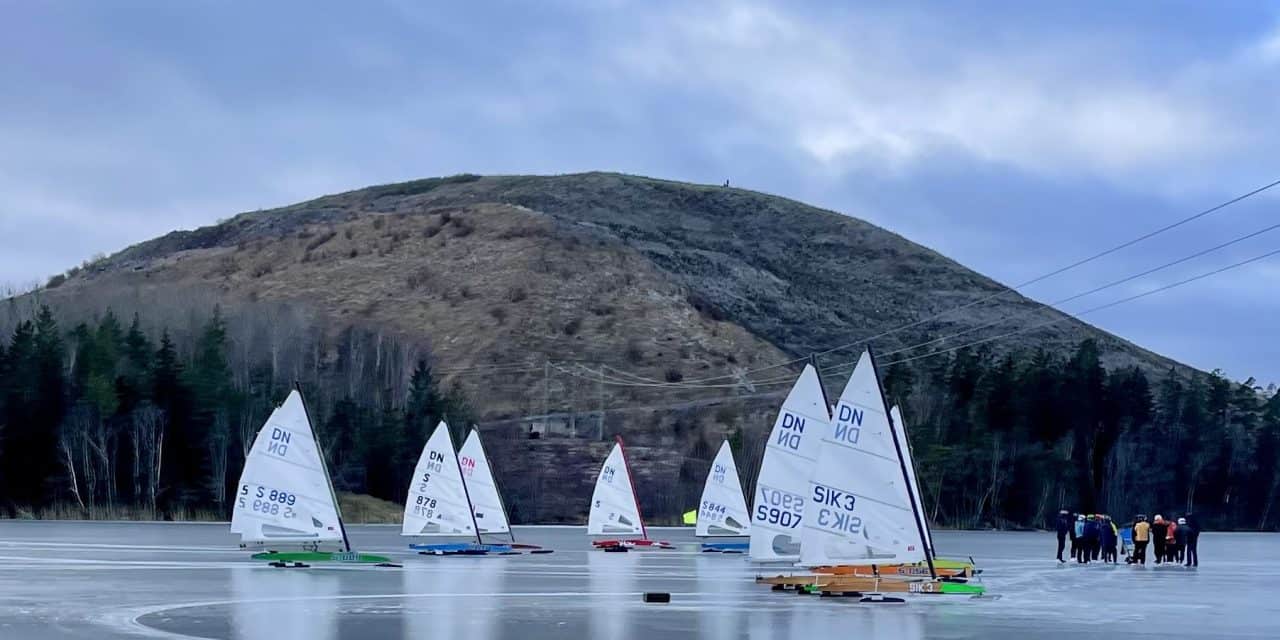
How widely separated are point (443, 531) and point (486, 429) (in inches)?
2944

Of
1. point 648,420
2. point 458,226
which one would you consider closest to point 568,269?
point 458,226

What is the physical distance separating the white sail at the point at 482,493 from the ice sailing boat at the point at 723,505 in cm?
839

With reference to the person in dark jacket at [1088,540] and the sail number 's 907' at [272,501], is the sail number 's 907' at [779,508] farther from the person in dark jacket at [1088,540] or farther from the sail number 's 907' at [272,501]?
the person in dark jacket at [1088,540]

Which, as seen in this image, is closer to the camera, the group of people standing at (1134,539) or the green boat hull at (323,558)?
the green boat hull at (323,558)

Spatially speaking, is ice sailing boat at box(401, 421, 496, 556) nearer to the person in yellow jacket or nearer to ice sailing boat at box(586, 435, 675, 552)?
ice sailing boat at box(586, 435, 675, 552)

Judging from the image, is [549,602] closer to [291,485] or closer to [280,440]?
[291,485]

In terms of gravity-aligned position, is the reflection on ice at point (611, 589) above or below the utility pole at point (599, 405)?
below

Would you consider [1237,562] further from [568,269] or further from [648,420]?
[568,269]

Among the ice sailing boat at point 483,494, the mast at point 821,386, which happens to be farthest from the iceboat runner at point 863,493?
the ice sailing boat at point 483,494

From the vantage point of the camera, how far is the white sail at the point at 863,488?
100ft

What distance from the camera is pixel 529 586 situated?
35.0 m

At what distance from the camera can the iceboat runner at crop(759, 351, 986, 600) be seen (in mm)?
30547

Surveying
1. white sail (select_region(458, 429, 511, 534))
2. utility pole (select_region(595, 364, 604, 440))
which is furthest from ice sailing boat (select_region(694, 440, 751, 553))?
utility pole (select_region(595, 364, 604, 440))

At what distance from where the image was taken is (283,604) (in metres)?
28.1
